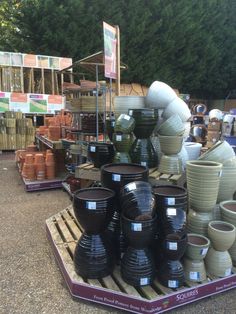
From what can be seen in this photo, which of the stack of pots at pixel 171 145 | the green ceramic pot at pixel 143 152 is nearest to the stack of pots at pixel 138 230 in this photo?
the stack of pots at pixel 171 145

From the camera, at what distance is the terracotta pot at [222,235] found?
2.39 meters

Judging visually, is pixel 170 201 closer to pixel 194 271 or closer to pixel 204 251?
pixel 204 251

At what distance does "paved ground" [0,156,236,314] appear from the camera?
88.2 inches

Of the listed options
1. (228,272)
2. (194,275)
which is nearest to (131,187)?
(194,275)

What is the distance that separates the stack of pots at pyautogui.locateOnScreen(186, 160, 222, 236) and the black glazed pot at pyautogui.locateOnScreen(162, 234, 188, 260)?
0.38 meters

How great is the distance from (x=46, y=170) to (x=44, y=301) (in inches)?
129

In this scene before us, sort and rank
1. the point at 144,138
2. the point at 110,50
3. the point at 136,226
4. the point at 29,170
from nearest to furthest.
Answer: the point at 136,226 < the point at 144,138 < the point at 110,50 < the point at 29,170

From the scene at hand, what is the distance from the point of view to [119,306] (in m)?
2.19

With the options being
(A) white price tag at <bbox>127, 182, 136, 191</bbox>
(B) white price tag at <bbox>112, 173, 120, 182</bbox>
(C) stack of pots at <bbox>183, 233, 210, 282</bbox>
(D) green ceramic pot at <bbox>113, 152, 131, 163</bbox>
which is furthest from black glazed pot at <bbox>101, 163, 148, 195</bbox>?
(C) stack of pots at <bbox>183, 233, 210, 282</bbox>

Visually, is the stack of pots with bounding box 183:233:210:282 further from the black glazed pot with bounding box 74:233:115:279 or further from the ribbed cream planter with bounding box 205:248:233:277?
the black glazed pot with bounding box 74:233:115:279

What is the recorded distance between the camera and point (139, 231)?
2.19m

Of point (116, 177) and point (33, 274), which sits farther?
point (33, 274)

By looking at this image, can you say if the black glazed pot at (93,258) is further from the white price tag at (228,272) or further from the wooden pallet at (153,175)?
the white price tag at (228,272)

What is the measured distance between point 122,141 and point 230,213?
122cm
